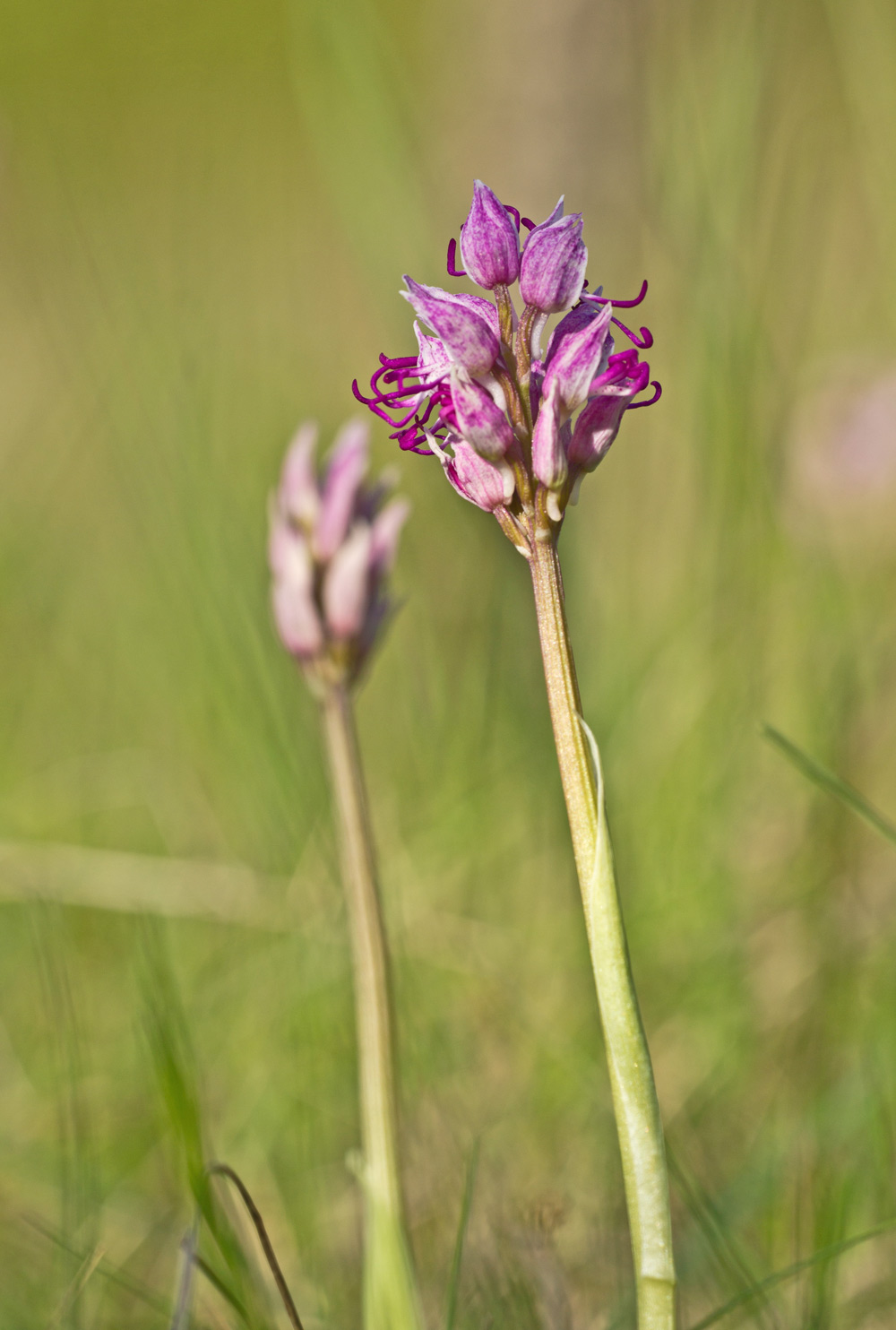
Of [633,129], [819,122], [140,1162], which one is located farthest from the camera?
[633,129]

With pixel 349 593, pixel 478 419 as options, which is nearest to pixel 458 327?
pixel 478 419

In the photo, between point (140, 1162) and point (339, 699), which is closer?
point (339, 699)

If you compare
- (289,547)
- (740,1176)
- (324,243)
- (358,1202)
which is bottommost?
(358,1202)

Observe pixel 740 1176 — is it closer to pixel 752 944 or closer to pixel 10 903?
pixel 752 944

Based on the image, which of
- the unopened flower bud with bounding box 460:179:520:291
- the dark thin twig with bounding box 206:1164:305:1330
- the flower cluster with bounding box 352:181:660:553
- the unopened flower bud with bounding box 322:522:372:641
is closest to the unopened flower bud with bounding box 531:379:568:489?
the flower cluster with bounding box 352:181:660:553

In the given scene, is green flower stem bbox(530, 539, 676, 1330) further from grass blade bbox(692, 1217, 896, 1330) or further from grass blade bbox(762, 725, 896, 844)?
grass blade bbox(762, 725, 896, 844)

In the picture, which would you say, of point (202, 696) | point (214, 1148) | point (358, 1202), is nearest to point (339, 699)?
point (358, 1202)
